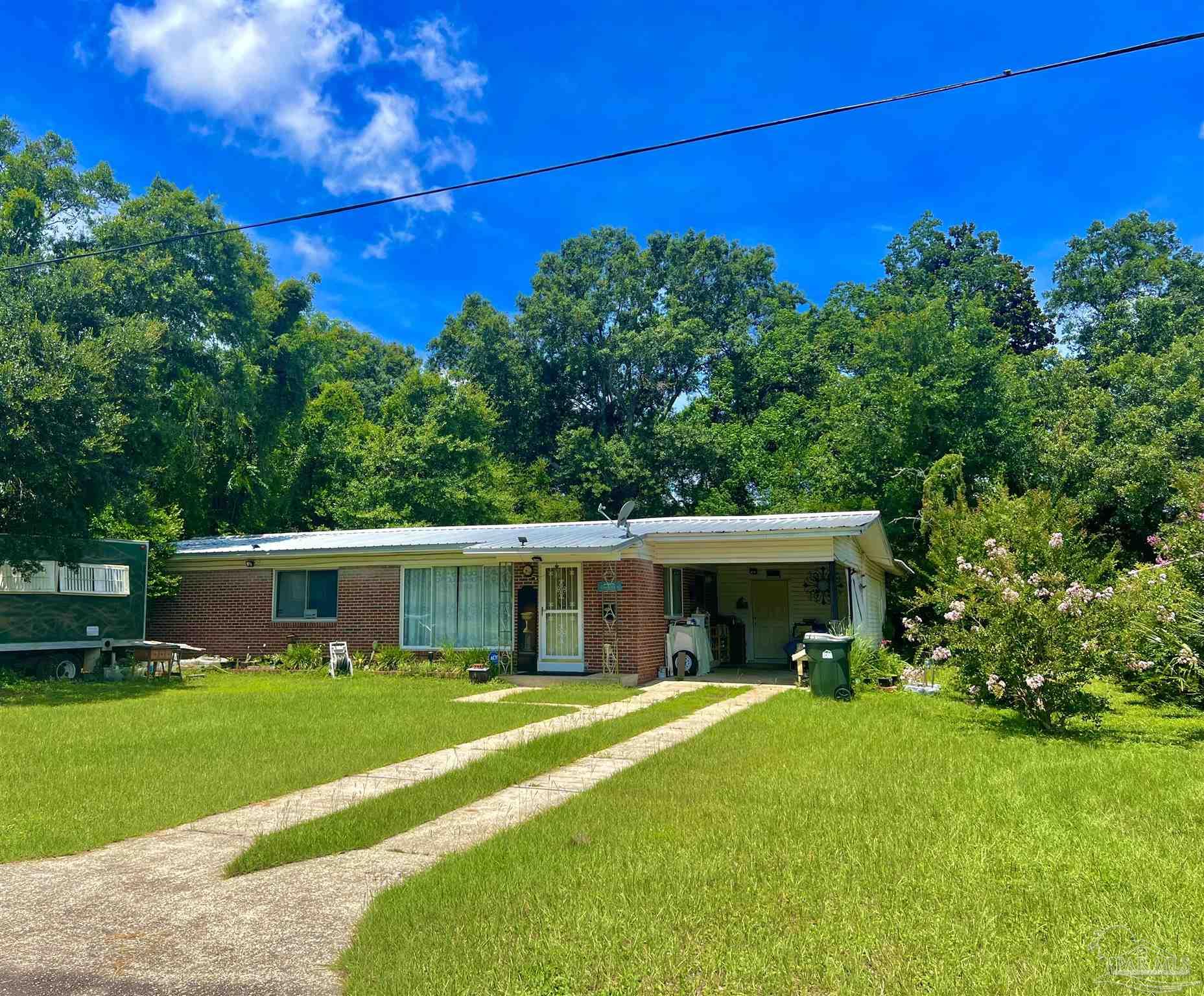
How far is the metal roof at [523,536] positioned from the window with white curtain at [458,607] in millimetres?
664

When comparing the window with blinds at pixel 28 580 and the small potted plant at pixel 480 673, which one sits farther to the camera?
the small potted plant at pixel 480 673

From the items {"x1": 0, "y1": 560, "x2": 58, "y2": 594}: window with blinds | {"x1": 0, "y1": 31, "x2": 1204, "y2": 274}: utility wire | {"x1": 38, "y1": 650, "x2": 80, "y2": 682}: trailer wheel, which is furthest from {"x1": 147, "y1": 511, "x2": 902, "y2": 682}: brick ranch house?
{"x1": 0, "y1": 31, "x2": 1204, "y2": 274}: utility wire

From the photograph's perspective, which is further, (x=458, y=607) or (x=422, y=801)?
(x=458, y=607)

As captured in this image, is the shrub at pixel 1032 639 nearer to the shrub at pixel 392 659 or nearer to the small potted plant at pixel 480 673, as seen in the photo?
the small potted plant at pixel 480 673

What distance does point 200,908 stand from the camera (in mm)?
4387

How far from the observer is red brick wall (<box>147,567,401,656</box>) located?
59.9 ft

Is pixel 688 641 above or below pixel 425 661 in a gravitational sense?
above

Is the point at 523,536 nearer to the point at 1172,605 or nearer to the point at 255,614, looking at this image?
the point at 255,614

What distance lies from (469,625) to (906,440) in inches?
629

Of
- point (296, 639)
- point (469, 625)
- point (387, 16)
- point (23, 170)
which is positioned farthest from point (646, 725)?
point (23, 170)

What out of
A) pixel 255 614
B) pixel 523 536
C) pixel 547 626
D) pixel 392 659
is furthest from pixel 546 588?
pixel 255 614

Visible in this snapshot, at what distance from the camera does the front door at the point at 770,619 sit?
20891mm

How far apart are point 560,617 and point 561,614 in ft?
0.25

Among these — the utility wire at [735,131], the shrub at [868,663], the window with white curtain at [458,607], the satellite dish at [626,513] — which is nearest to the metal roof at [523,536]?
the satellite dish at [626,513]
